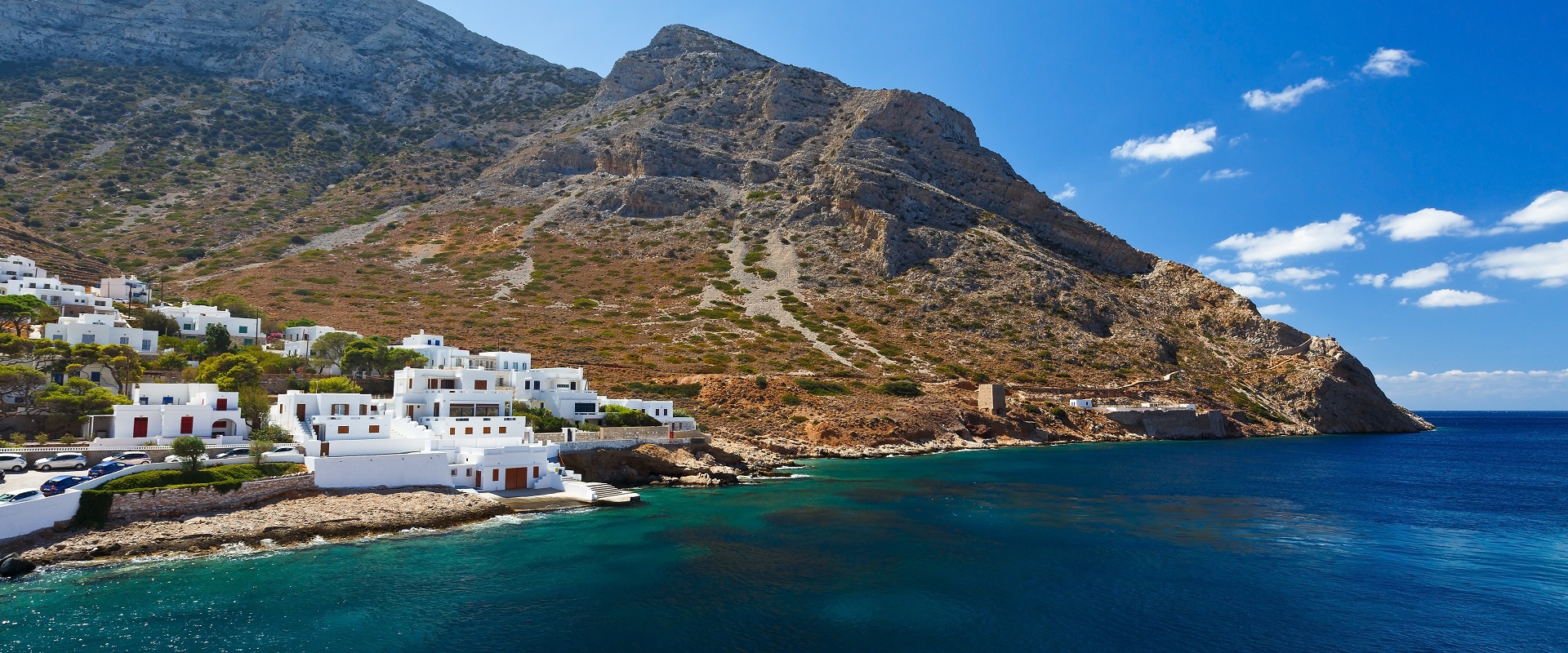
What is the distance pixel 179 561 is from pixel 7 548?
5194mm

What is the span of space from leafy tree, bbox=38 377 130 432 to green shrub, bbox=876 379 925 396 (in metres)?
57.3

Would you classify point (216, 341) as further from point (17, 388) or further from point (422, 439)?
point (422, 439)

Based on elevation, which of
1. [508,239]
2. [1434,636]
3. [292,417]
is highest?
[508,239]

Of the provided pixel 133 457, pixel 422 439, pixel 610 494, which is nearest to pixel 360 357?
pixel 422 439

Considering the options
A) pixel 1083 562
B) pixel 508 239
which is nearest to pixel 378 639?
pixel 1083 562

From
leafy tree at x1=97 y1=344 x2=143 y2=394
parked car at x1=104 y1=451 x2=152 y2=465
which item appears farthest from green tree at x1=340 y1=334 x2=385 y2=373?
parked car at x1=104 y1=451 x2=152 y2=465

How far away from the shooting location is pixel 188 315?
67062mm

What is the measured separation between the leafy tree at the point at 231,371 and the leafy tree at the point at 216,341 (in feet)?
28.6

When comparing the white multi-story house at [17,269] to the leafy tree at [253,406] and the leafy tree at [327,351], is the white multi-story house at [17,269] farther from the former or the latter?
the leafy tree at [253,406]

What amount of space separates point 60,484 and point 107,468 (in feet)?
11.3

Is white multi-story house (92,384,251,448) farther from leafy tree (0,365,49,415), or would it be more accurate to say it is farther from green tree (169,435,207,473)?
green tree (169,435,207,473)

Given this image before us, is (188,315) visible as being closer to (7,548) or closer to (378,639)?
(7,548)

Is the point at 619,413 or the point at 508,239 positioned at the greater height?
the point at 508,239

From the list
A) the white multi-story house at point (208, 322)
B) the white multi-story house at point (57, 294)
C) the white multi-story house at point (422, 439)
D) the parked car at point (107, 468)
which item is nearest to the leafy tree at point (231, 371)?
the white multi-story house at point (422, 439)
